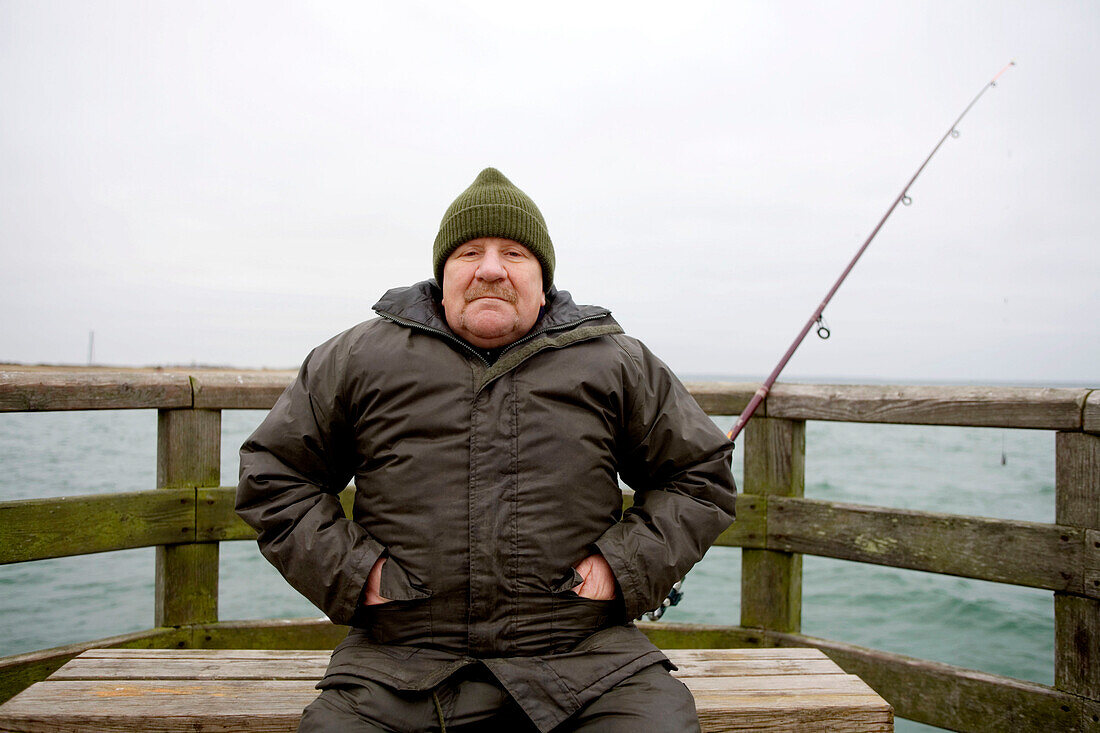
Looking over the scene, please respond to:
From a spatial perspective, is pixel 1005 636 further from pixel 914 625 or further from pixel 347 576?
pixel 347 576

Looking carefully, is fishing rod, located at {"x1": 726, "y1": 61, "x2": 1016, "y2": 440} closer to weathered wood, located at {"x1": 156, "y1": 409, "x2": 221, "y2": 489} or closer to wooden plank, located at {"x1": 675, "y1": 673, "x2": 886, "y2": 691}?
wooden plank, located at {"x1": 675, "y1": 673, "x2": 886, "y2": 691}

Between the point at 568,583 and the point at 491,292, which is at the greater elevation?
the point at 491,292

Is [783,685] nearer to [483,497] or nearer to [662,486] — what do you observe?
[662,486]

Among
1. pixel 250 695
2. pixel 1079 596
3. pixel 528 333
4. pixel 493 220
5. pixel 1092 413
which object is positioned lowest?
pixel 250 695

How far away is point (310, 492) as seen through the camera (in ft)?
6.34

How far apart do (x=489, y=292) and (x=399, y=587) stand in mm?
731

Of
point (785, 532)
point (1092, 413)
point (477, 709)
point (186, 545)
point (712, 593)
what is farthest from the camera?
point (712, 593)

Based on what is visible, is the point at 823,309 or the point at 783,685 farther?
the point at 823,309

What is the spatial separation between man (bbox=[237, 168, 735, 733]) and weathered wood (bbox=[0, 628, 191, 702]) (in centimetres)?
131

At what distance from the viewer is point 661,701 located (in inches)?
67.7

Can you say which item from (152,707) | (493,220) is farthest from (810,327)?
(152,707)

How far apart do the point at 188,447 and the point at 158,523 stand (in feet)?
0.93

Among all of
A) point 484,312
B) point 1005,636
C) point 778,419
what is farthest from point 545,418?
point 1005,636

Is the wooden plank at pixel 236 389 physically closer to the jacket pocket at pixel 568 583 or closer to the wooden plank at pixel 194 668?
the wooden plank at pixel 194 668
